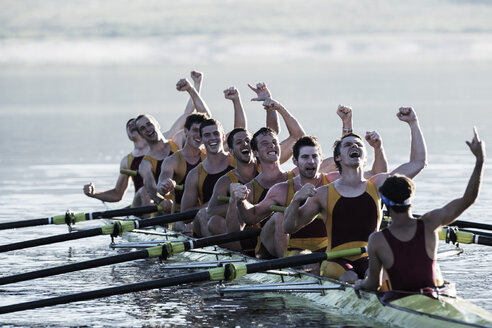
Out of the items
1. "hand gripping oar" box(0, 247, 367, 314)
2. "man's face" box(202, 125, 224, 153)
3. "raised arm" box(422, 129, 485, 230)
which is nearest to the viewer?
"raised arm" box(422, 129, 485, 230)

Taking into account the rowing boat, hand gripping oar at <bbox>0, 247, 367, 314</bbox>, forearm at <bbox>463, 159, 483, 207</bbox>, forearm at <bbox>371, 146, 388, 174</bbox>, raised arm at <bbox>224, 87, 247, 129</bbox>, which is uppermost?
raised arm at <bbox>224, 87, 247, 129</bbox>

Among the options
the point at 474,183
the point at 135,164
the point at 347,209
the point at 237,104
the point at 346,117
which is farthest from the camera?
the point at 135,164

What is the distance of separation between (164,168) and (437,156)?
905cm

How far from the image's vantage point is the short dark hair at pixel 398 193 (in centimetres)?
645

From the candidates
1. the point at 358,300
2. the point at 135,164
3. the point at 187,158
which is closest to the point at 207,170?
the point at 187,158

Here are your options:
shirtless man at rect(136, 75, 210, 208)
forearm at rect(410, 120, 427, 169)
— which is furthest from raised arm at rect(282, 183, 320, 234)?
shirtless man at rect(136, 75, 210, 208)

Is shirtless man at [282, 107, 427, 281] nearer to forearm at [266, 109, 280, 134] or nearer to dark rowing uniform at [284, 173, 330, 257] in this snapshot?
dark rowing uniform at [284, 173, 330, 257]

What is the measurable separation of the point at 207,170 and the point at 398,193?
3.73 m

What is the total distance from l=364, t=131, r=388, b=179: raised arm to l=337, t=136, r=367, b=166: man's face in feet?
2.29

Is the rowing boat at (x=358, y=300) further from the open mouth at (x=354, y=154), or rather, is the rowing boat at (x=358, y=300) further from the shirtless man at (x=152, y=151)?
the shirtless man at (x=152, y=151)

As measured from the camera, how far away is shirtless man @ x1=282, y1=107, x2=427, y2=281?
7562mm

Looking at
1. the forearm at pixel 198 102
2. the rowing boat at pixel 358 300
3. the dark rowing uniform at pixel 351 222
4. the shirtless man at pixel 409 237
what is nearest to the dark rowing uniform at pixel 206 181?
the rowing boat at pixel 358 300

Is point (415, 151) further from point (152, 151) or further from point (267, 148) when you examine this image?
point (152, 151)

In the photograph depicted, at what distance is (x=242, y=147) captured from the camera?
930 centimetres
